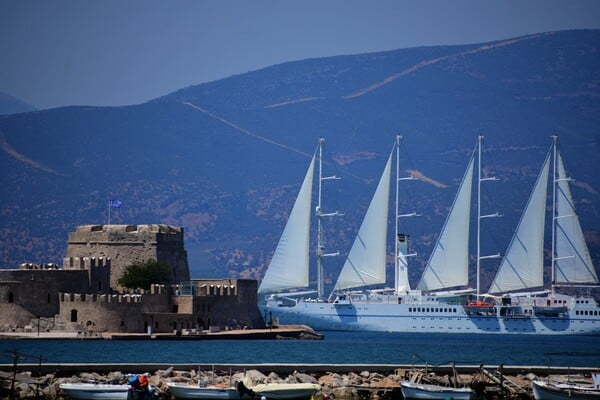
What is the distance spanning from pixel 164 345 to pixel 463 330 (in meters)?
32.8

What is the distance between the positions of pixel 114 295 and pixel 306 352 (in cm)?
1064

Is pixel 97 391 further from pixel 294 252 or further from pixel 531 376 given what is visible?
pixel 294 252

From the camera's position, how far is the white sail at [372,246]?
90.4 metres

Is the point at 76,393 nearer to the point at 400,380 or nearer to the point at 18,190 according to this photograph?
the point at 400,380

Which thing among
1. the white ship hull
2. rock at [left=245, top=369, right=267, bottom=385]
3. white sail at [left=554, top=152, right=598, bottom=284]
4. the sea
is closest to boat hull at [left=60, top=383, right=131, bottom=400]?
rock at [left=245, top=369, right=267, bottom=385]

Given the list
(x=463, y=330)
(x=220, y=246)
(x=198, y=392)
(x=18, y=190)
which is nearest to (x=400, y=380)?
(x=198, y=392)

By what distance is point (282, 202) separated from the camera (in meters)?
195

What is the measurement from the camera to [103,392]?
126 feet

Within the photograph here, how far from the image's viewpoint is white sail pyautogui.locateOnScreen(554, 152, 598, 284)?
300ft

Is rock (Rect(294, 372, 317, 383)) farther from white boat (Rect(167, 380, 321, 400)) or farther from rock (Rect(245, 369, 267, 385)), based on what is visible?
white boat (Rect(167, 380, 321, 400))

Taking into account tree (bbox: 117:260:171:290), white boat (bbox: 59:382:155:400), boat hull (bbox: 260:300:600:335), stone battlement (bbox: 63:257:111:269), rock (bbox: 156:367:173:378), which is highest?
stone battlement (bbox: 63:257:111:269)

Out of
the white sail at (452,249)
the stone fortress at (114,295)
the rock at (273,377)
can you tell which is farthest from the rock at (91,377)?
the white sail at (452,249)

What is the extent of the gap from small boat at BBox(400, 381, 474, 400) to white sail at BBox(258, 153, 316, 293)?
158ft

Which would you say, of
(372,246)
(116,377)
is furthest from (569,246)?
(116,377)
